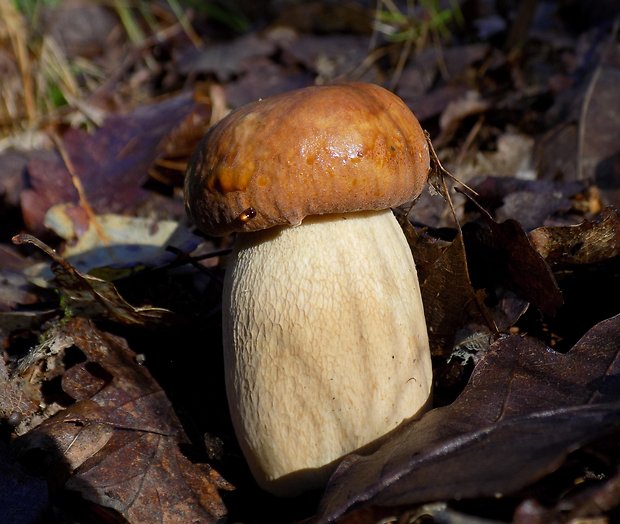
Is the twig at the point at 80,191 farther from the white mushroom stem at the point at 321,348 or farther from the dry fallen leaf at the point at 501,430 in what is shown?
the dry fallen leaf at the point at 501,430

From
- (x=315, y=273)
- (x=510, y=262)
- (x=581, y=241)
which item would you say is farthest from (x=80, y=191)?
(x=581, y=241)

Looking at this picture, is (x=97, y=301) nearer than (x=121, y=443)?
No

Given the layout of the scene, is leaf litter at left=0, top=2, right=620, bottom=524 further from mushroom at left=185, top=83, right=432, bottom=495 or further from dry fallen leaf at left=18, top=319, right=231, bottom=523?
mushroom at left=185, top=83, right=432, bottom=495

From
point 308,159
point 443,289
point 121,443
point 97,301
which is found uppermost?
point 308,159

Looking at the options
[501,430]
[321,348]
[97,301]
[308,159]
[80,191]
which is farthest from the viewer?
[80,191]

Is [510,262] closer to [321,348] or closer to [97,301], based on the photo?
[321,348]

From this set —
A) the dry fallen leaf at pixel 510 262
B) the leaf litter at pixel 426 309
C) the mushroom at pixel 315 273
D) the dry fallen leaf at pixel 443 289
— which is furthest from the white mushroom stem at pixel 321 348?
the dry fallen leaf at pixel 510 262

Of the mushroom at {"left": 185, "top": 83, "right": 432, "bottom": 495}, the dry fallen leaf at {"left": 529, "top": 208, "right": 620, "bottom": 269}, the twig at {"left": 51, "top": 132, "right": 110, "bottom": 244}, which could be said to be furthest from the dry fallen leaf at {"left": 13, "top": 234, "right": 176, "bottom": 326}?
the dry fallen leaf at {"left": 529, "top": 208, "right": 620, "bottom": 269}

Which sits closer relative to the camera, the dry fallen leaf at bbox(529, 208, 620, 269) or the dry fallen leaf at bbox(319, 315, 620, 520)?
the dry fallen leaf at bbox(319, 315, 620, 520)
